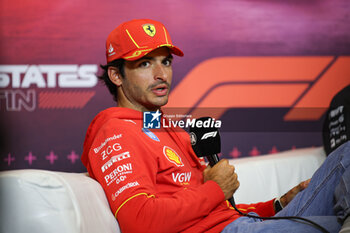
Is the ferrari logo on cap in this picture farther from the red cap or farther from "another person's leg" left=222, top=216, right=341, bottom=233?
"another person's leg" left=222, top=216, right=341, bottom=233

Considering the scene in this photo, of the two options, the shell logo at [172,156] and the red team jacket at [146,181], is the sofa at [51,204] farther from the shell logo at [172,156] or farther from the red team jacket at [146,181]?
the shell logo at [172,156]

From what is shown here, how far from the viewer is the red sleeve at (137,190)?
48.6 inches

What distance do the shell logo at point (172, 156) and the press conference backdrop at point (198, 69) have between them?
1240 millimetres

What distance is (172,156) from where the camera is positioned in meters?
1.48

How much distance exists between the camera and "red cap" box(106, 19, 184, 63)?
1588mm

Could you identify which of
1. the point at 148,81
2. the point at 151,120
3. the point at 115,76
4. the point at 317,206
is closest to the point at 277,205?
the point at 317,206

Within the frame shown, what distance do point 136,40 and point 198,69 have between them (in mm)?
1263

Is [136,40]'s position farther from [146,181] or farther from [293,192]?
[293,192]

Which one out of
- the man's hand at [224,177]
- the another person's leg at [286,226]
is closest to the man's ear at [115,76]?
the man's hand at [224,177]

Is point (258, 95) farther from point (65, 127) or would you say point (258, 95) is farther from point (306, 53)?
Result: point (65, 127)

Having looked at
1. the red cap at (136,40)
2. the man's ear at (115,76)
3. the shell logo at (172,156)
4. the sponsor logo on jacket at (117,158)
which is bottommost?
the shell logo at (172,156)

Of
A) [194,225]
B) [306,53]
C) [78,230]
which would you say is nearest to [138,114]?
[194,225]

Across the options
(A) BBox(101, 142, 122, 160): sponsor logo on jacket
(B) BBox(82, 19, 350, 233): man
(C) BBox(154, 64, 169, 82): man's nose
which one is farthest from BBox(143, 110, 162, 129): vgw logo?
(A) BBox(101, 142, 122, 160): sponsor logo on jacket

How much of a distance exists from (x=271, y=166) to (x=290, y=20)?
1106 millimetres
